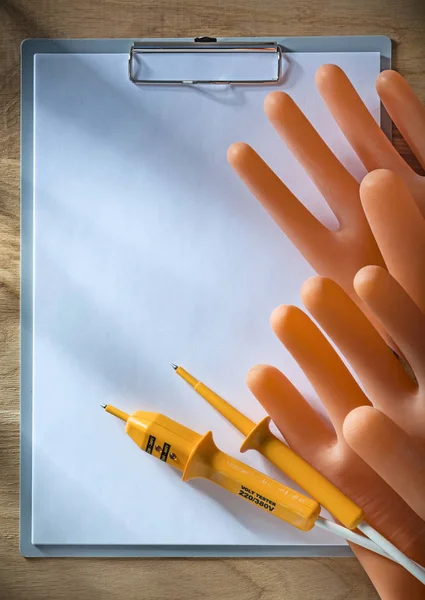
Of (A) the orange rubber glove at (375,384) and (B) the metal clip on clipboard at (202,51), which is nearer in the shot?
(A) the orange rubber glove at (375,384)

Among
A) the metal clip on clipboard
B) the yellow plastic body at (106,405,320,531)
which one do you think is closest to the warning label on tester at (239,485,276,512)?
the yellow plastic body at (106,405,320,531)

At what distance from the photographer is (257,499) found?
1.50 ft

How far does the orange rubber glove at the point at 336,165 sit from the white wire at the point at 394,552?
0.16 meters

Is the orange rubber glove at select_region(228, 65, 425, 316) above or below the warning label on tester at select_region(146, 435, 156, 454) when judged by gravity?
above

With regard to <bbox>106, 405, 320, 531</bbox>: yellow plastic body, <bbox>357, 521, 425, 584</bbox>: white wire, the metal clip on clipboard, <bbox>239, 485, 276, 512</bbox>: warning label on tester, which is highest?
the metal clip on clipboard

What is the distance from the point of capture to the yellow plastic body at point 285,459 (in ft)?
1.44

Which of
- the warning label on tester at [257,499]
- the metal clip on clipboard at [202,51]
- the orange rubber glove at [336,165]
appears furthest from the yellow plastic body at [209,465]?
the metal clip on clipboard at [202,51]

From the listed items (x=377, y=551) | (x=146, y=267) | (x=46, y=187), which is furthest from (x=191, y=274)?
(x=377, y=551)

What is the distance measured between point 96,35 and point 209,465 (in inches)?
14.0

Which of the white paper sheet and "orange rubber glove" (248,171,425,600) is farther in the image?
the white paper sheet

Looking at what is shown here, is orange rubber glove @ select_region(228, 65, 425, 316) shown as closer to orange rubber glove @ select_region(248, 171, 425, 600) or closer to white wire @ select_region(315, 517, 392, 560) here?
orange rubber glove @ select_region(248, 171, 425, 600)

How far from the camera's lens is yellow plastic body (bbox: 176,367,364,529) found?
438 millimetres

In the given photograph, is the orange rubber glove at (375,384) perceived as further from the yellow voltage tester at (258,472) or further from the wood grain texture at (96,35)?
the wood grain texture at (96,35)

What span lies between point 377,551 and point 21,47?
48 cm
